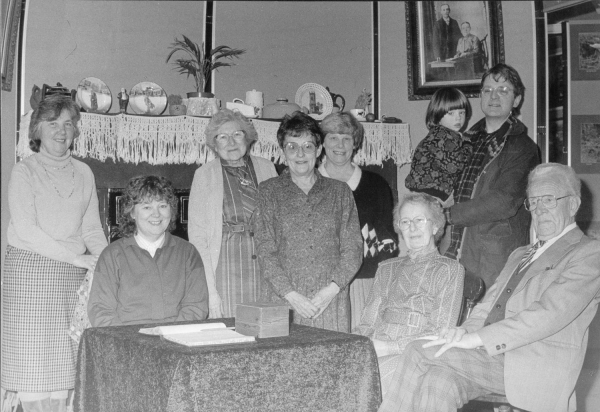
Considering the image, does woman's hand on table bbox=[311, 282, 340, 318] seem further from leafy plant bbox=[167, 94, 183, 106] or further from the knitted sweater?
leafy plant bbox=[167, 94, 183, 106]

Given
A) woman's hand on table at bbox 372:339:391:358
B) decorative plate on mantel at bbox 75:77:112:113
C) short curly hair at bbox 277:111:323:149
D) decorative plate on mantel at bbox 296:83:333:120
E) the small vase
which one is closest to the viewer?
woman's hand on table at bbox 372:339:391:358

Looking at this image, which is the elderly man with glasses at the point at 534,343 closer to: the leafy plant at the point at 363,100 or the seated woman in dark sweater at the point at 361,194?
the seated woman in dark sweater at the point at 361,194

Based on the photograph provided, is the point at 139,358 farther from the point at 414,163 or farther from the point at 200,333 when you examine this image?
the point at 414,163

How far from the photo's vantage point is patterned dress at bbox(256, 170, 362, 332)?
3080 millimetres

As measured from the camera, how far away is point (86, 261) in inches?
127

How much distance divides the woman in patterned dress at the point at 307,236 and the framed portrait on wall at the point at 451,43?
203 centimetres

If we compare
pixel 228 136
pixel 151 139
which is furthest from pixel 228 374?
pixel 151 139

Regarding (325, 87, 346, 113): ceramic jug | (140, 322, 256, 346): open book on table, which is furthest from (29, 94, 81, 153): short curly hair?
(325, 87, 346, 113): ceramic jug

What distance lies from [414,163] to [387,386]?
51.4 inches

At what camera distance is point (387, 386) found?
2623mm

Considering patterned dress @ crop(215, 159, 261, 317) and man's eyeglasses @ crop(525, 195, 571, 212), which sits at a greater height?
man's eyeglasses @ crop(525, 195, 571, 212)

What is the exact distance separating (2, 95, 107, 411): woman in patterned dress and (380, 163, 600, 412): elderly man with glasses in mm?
1642

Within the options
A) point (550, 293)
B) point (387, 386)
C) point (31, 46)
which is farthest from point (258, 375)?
point (31, 46)

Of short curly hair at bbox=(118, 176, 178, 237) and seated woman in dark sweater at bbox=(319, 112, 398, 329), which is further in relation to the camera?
seated woman in dark sweater at bbox=(319, 112, 398, 329)
